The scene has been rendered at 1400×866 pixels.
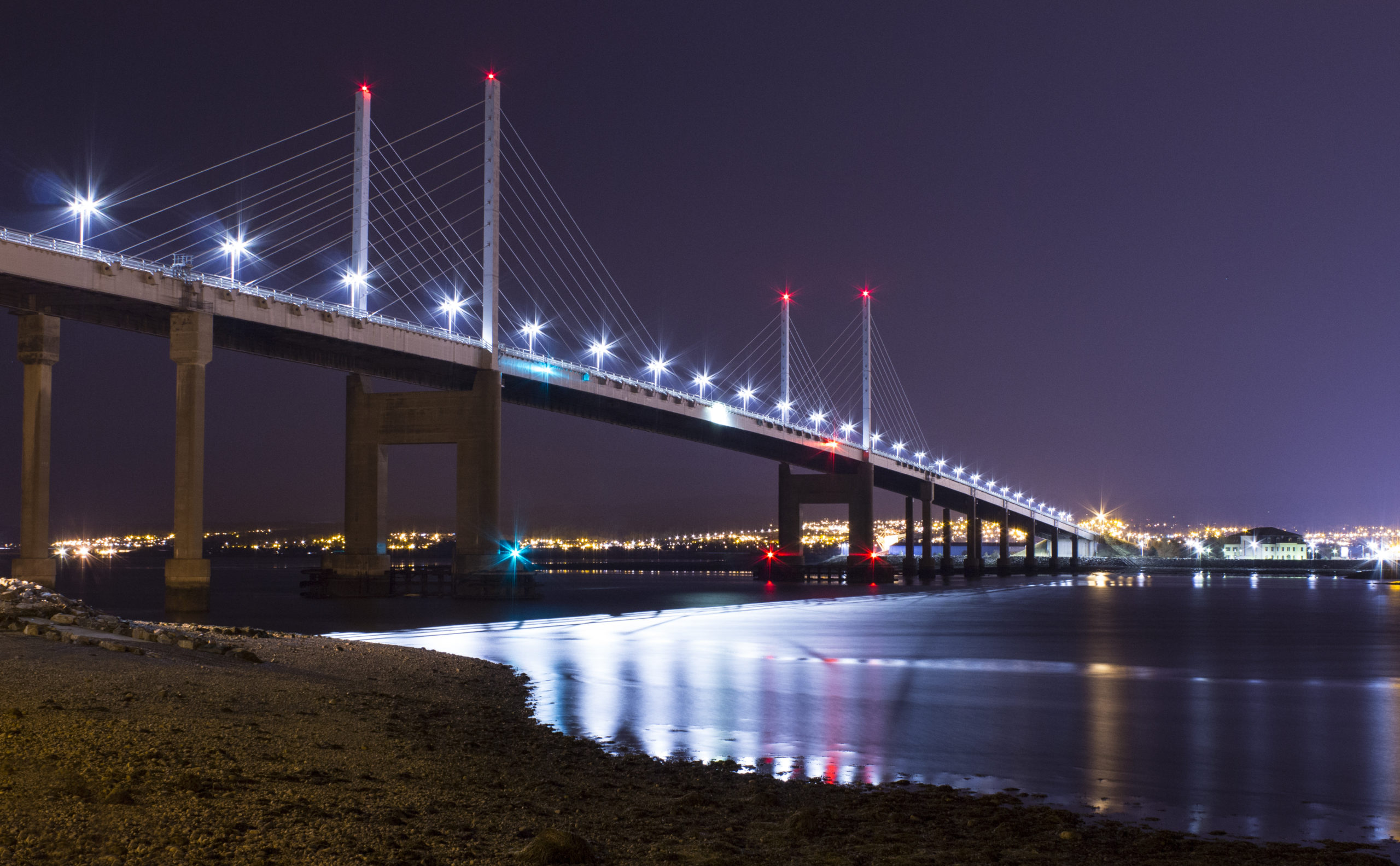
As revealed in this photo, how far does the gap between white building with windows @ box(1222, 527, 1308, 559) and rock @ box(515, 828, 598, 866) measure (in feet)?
656

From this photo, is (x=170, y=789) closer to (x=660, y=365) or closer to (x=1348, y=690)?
(x=1348, y=690)

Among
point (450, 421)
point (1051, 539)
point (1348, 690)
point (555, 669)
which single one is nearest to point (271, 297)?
point (450, 421)

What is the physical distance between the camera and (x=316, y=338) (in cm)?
4434

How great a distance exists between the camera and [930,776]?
1082cm

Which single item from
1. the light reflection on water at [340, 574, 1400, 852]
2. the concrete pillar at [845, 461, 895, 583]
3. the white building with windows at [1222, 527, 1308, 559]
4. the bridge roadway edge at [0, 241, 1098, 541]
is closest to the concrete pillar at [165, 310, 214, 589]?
the bridge roadway edge at [0, 241, 1098, 541]

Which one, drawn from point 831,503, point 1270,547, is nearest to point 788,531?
point 831,503

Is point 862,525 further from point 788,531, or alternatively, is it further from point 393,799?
point 393,799

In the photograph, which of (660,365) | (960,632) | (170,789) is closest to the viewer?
(170,789)

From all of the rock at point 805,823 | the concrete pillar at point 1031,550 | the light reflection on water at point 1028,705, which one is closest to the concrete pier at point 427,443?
the light reflection on water at point 1028,705

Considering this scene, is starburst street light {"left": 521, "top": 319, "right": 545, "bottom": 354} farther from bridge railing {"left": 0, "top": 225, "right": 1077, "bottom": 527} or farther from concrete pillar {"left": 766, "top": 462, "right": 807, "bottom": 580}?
concrete pillar {"left": 766, "top": 462, "right": 807, "bottom": 580}

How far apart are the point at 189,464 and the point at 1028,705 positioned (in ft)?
90.7

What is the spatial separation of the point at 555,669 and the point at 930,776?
11.2 meters

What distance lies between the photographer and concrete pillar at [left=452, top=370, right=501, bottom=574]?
1939 inches

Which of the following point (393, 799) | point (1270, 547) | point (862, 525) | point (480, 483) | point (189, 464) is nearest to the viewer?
point (393, 799)
